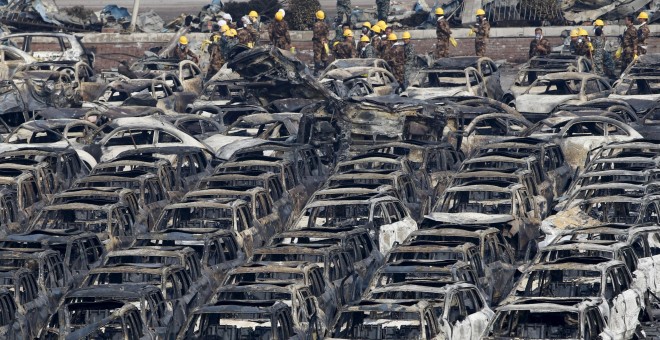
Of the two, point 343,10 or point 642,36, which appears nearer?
point 642,36

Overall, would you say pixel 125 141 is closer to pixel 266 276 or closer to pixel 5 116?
pixel 5 116

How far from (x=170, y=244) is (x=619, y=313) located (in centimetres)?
609

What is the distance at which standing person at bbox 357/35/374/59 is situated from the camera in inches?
1531

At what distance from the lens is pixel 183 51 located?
4109cm

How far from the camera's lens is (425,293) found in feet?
62.7

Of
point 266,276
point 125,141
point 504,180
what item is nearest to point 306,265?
point 266,276

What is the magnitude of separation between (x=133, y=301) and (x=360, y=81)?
15.7m

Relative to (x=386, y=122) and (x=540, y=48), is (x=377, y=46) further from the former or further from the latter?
(x=386, y=122)

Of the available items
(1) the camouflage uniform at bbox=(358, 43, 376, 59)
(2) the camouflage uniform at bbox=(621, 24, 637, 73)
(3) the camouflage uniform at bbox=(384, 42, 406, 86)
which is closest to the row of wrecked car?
(2) the camouflage uniform at bbox=(621, 24, 637, 73)

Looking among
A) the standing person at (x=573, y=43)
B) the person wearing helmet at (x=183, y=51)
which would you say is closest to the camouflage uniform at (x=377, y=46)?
the standing person at (x=573, y=43)

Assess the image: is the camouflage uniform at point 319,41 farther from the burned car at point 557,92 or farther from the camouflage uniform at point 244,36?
the burned car at point 557,92

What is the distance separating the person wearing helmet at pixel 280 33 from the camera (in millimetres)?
40688

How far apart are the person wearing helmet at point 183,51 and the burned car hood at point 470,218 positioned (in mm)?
18927

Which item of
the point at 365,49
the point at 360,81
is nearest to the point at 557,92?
the point at 360,81
